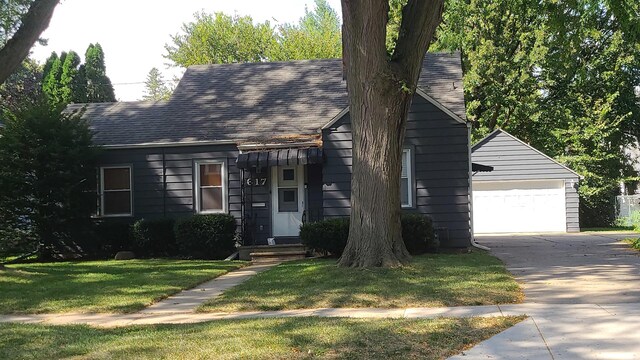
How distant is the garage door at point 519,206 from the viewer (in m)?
28.6

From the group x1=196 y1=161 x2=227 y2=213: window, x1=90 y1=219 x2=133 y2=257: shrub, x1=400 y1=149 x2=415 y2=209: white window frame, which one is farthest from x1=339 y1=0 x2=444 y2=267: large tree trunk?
x1=90 y1=219 x2=133 y2=257: shrub

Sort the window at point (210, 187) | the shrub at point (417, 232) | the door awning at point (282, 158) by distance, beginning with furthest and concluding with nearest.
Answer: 1. the window at point (210, 187)
2. the door awning at point (282, 158)
3. the shrub at point (417, 232)

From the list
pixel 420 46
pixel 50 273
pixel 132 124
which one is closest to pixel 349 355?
pixel 420 46

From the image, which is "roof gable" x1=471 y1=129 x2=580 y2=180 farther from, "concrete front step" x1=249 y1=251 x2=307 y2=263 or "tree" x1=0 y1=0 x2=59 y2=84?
"tree" x1=0 y1=0 x2=59 y2=84

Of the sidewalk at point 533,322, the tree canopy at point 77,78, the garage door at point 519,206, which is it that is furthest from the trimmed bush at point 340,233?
the tree canopy at point 77,78

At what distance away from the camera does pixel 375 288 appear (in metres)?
9.85

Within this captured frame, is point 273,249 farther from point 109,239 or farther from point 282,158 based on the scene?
point 109,239

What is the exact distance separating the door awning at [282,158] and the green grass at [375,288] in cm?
391

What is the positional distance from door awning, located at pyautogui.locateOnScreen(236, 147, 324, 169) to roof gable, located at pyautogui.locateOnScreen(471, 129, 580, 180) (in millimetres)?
14391

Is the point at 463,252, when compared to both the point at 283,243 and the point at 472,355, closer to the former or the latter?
the point at 283,243

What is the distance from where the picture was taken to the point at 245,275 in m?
13.0

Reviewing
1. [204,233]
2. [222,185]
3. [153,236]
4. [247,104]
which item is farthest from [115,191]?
[247,104]

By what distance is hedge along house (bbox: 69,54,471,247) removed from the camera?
15.9 metres

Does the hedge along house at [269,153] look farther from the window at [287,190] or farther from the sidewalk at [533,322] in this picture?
the sidewalk at [533,322]
